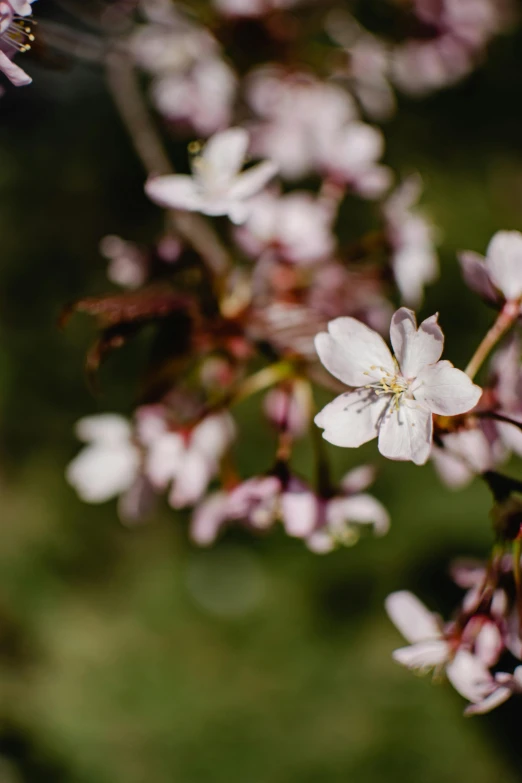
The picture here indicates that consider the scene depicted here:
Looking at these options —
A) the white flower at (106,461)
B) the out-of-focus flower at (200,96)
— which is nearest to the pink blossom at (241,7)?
the out-of-focus flower at (200,96)

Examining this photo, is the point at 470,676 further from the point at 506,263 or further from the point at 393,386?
the point at 506,263

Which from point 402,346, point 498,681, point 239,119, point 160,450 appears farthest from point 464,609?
point 239,119

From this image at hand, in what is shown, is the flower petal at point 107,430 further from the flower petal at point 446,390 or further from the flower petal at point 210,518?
the flower petal at point 446,390

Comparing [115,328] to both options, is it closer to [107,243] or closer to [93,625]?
[107,243]

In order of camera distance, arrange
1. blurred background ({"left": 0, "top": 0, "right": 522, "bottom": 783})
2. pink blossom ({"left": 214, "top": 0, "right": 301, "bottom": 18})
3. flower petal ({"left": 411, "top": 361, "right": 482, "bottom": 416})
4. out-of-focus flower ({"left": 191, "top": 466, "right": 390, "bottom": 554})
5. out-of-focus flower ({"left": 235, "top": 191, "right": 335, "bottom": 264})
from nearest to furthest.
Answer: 1. flower petal ({"left": 411, "top": 361, "right": 482, "bottom": 416})
2. out-of-focus flower ({"left": 191, "top": 466, "right": 390, "bottom": 554})
3. out-of-focus flower ({"left": 235, "top": 191, "right": 335, "bottom": 264})
4. pink blossom ({"left": 214, "top": 0, "right": 301, "bottom": 18})
5. blurred background ({"left": 0, "top": 0, "right": 522, "bottom": 783})

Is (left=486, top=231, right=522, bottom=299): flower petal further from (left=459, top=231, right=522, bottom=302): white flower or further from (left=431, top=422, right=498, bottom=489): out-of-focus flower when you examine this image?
(left=431, top=422, right=498, bottom=489): out-of-focus flower

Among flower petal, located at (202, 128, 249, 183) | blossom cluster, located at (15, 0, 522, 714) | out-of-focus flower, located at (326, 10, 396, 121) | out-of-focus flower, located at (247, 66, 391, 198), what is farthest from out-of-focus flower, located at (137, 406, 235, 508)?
out-of-focus flower, located at (326, 10, 396, 121)
